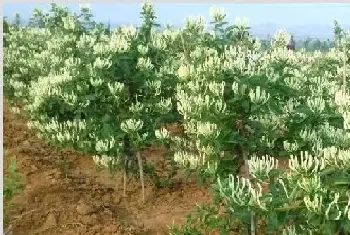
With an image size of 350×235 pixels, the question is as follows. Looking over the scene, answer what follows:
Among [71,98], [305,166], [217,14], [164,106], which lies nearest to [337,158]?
[305,166]

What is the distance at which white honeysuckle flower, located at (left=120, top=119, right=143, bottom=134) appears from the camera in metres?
8.80

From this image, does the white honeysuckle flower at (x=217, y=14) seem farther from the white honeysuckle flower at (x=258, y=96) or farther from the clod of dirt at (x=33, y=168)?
the clod of dirt at (x=33, y=168)

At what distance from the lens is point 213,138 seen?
5.98 meters

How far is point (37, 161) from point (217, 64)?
6.93 meters

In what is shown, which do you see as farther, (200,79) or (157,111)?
(157,111)

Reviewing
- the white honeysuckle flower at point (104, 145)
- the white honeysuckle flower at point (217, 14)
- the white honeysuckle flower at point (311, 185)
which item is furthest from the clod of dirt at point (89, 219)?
the white honeysuckle flower at point (311, 185)

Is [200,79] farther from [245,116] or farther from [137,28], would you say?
[137,28]

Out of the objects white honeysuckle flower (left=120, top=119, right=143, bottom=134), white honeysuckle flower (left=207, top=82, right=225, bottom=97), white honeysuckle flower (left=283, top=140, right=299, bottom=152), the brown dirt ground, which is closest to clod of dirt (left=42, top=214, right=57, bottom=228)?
the brown dirt ground

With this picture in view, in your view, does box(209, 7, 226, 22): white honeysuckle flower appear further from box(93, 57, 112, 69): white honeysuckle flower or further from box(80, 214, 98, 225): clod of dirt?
box(80, 214, 98, 225): clod of dirt

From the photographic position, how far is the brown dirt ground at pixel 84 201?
839 centimetres

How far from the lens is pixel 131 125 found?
880 centimetres

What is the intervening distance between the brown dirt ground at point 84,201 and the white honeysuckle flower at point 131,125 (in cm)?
131

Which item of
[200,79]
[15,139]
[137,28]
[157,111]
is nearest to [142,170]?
[157,111]

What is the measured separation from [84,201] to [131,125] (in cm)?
154
